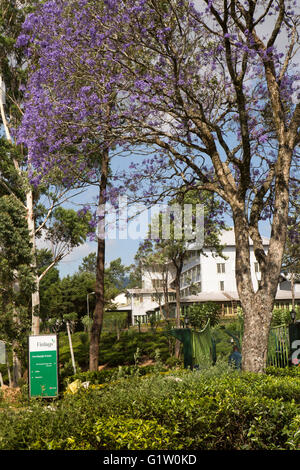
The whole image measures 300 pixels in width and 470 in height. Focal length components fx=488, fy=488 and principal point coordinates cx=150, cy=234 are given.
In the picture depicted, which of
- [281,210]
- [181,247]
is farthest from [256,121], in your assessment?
[181,247]

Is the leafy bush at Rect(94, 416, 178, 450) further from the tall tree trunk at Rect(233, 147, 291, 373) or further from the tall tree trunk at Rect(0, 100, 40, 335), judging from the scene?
the tall tree trunk at Rect(0, 100, 40, 335)

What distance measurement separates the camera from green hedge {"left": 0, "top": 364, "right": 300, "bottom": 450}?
448cm

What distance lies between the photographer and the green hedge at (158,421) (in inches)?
176

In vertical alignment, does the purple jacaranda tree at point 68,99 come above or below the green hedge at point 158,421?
above

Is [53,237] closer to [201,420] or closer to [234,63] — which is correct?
[234,63]

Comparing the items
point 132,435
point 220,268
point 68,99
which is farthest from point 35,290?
point 220,268

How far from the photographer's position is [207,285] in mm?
52875

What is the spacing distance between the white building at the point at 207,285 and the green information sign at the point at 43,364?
20.5 m

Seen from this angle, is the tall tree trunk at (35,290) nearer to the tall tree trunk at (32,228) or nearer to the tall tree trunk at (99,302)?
the tall tree trunk at (32,228)

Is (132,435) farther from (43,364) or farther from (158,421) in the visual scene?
(43,364)

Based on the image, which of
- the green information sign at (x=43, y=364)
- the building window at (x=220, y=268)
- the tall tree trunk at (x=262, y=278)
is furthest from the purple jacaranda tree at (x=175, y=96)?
the building window at (x=220, y=268)

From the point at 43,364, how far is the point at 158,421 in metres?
8.91

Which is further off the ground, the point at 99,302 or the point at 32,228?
the point at 32,228

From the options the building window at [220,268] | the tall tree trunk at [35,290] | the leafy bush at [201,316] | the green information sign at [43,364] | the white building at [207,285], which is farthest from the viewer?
the building window at [220,268]
